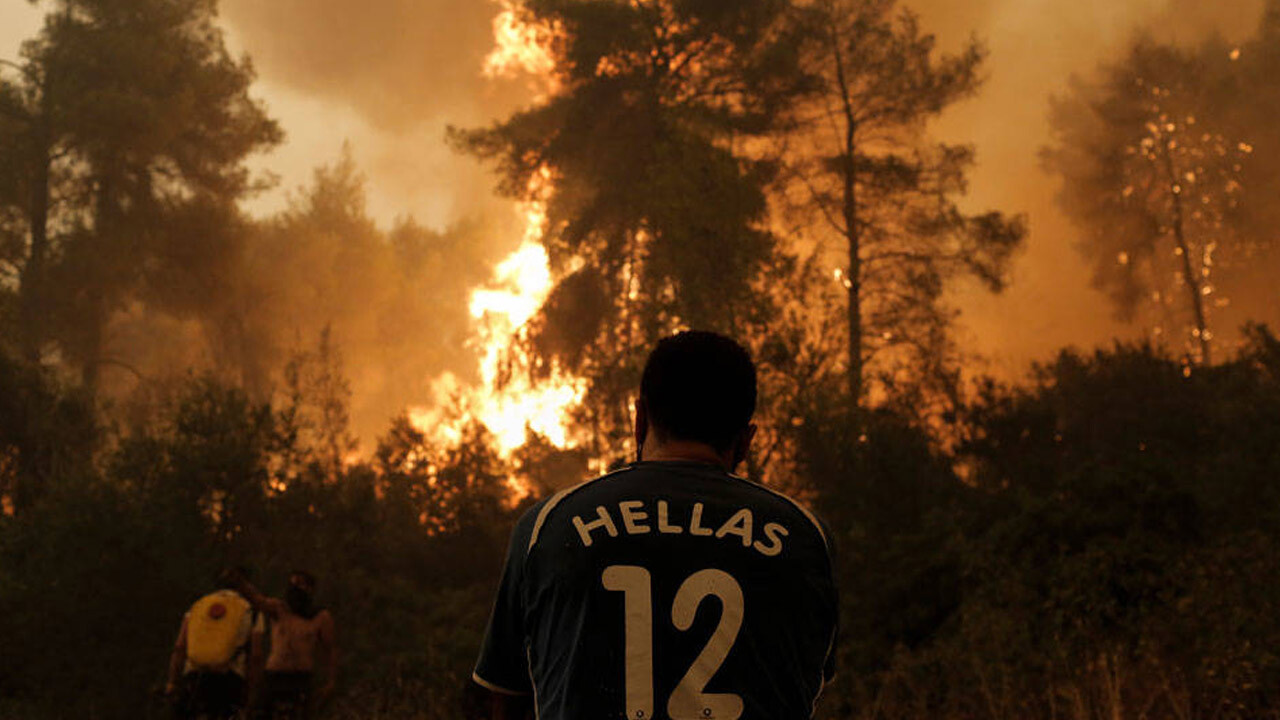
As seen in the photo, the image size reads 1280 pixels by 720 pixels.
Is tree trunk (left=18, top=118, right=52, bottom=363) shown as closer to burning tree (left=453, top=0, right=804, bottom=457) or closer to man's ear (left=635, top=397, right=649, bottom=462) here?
burning tree (left=453, top=0, right=804, bottom=457)

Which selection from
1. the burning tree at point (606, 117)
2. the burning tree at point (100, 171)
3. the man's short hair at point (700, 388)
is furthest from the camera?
the burning tree at point (100, 171)

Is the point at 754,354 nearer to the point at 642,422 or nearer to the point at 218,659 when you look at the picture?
the point at 218,659

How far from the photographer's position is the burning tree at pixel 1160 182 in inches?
1319

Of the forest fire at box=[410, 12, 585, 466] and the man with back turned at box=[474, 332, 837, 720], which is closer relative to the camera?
the man with back turned at box=[474, 332, 837, 720]

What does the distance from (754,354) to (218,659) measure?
1108 centimetres

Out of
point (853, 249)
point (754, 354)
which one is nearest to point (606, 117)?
point (853, 249)

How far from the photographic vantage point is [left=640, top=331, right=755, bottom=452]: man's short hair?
2377 mm

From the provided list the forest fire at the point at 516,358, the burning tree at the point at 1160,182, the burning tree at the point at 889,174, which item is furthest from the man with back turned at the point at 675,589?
the burning tree at the point at 1160,182

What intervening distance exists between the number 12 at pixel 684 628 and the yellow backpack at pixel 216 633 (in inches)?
322

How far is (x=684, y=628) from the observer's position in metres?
2.15

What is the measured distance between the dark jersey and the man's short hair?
0.34 feet

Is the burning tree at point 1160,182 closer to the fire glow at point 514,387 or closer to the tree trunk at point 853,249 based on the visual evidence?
the tree trunk at point 853,249

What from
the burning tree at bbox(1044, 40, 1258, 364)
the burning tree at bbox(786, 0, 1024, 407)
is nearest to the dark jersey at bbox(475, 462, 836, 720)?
the burning tree at bbox(786, 0, 1024, 407)

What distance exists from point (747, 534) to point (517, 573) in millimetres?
505
